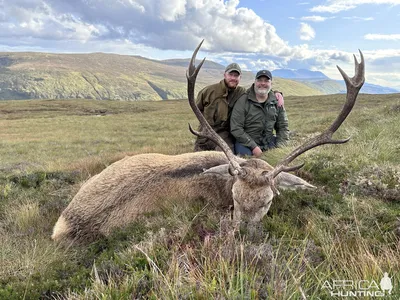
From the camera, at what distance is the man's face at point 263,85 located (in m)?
8.61

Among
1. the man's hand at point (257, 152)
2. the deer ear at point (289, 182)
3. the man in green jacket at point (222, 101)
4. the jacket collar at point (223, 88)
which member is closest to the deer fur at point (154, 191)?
the deer ear at point (289, 182)

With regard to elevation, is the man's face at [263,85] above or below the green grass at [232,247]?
above

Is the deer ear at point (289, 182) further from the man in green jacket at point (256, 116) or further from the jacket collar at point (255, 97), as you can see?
the jacket collar at point (255, 97)

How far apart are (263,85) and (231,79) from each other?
3.04ft

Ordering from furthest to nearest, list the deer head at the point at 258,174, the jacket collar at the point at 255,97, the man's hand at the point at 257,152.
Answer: the jacket collar at the point at 255,97, the man's hand at the point at 257,152, the deer head at the point at 258,174

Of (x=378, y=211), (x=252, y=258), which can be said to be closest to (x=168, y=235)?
(x=252, y=258)

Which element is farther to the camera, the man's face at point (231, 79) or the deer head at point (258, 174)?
the man's face at point (231, 79)

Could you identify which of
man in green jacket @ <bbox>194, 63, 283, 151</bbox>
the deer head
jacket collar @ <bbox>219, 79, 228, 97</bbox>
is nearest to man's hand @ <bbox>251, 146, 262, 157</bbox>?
man in green jacket @ <bbox>194, 63, 283, 151</bbox>

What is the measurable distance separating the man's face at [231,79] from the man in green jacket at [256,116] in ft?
1.37

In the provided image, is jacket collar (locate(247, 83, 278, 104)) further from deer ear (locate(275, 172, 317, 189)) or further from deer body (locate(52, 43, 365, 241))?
deer ear (locate(275, 172, 317, 189))

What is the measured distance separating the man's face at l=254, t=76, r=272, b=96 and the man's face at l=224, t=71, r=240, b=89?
636mm

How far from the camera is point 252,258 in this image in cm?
323

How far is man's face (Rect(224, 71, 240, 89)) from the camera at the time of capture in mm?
9016

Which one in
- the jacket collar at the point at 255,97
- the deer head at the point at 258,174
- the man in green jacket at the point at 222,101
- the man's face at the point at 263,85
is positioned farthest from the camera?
the man in green jacket at the point at 222,101
